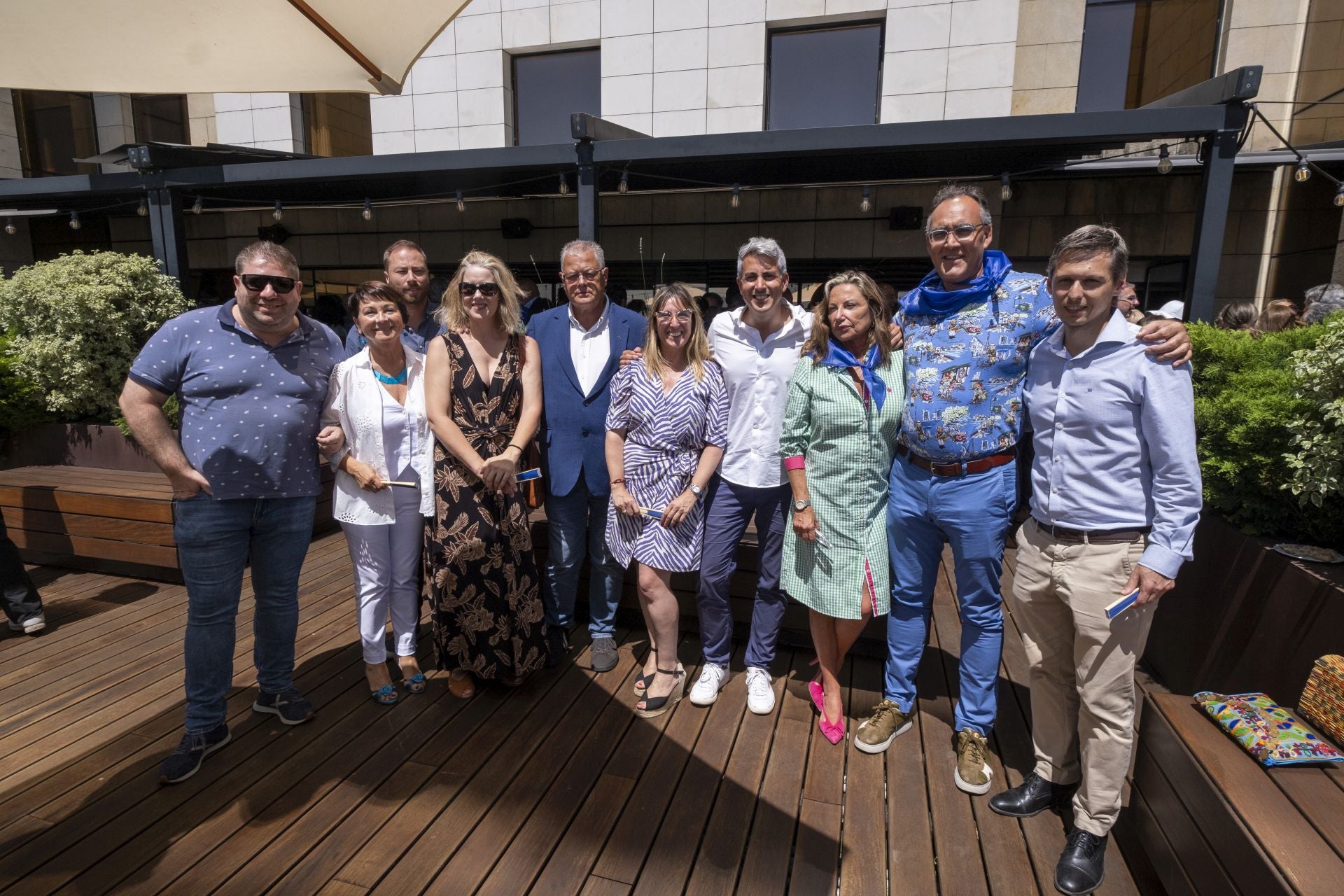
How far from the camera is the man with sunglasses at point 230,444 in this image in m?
2.20

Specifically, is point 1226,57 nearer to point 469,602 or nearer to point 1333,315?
point 1333,315

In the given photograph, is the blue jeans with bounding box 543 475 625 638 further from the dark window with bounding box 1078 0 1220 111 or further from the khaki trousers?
the dark window with bounding box 1078 0 1220 111

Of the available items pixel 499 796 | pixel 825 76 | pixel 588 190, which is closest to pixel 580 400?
pixel 499 796

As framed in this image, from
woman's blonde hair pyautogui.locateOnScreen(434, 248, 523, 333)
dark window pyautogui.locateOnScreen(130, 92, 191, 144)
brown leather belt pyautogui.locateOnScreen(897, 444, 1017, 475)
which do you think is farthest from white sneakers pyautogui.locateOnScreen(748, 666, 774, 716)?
dark window pyautogui.locateOnScreen(130, 92, 191, 144)

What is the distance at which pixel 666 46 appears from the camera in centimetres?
781

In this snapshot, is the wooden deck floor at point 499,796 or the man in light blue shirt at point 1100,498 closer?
the man in light blue shirt at point 1100,498

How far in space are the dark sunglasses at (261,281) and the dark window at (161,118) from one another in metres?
10.7

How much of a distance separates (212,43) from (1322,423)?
3.25m

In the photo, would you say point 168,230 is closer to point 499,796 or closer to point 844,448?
point 499,796

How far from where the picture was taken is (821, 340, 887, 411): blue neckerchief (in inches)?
90.9

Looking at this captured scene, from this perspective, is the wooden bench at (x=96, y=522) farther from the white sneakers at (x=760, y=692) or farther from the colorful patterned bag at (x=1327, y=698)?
the colorful patterned bag at (x=1327, y=698)

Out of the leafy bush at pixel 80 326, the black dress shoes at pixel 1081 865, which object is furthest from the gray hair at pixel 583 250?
the leafy bush at pixel 80 326

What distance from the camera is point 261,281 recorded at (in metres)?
2.22

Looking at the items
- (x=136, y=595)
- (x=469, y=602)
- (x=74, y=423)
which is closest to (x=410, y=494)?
(x=469, y=602)
